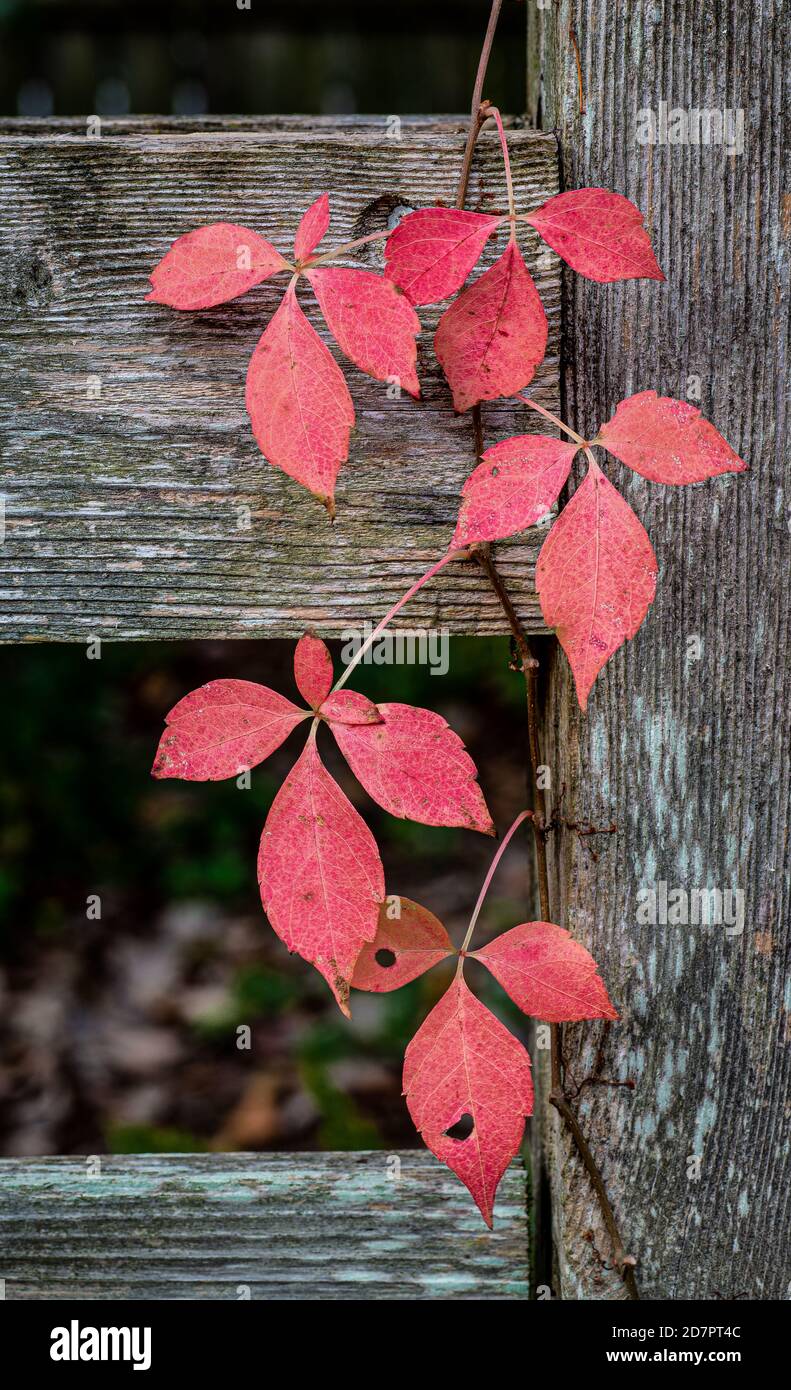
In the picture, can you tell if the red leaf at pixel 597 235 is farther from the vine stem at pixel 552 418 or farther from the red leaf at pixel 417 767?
the red leaf at pixel 417 767

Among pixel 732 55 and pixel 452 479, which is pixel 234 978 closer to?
pixel 452 479

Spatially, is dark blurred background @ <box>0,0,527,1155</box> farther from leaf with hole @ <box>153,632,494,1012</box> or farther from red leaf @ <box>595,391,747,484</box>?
red leaf @ <box>595,391,747,484</box>

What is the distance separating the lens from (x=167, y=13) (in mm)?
3732

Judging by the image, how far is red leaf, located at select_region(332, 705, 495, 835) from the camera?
29.7 inches

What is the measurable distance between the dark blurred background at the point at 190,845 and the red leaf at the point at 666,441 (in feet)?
5.37

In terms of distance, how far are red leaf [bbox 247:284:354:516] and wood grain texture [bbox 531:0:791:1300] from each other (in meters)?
0.23

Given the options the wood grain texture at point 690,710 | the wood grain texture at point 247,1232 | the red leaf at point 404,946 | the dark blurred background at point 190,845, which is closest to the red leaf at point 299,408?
the wood grain texture at point 690,710

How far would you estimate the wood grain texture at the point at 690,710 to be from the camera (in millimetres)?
837

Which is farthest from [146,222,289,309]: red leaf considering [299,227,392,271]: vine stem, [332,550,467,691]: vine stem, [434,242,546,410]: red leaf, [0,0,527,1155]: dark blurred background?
[0,0,527,1155]: dark blurred background

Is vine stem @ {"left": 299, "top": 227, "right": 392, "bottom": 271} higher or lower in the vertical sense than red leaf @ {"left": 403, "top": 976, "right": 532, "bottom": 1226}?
higher

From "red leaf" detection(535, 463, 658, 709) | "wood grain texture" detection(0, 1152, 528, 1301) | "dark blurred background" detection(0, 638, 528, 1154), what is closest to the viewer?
"red leaf" detection(535, 463, 658, 709)

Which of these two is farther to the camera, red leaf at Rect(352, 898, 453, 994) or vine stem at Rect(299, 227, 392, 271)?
red leaf at Rect(352, 898, 453, 994)

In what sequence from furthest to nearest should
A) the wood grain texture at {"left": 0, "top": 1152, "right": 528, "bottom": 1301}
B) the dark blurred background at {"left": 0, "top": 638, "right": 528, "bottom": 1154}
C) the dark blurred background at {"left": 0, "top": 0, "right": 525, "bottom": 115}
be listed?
the dark blurred background at {"left": 0, "top": 0, "right": 525, "bottom": 115} → the dark blurred background at {"left": 0, "top": 638, "right": 528, "bottom": 1154} → the wood grain texture at {"left": 0, "top": 1152, "right": 528, "bottom": 1301}

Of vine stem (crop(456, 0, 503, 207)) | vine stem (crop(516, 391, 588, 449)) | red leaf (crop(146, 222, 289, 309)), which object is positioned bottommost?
vine stem (crop(516, 391, 588, 449))
